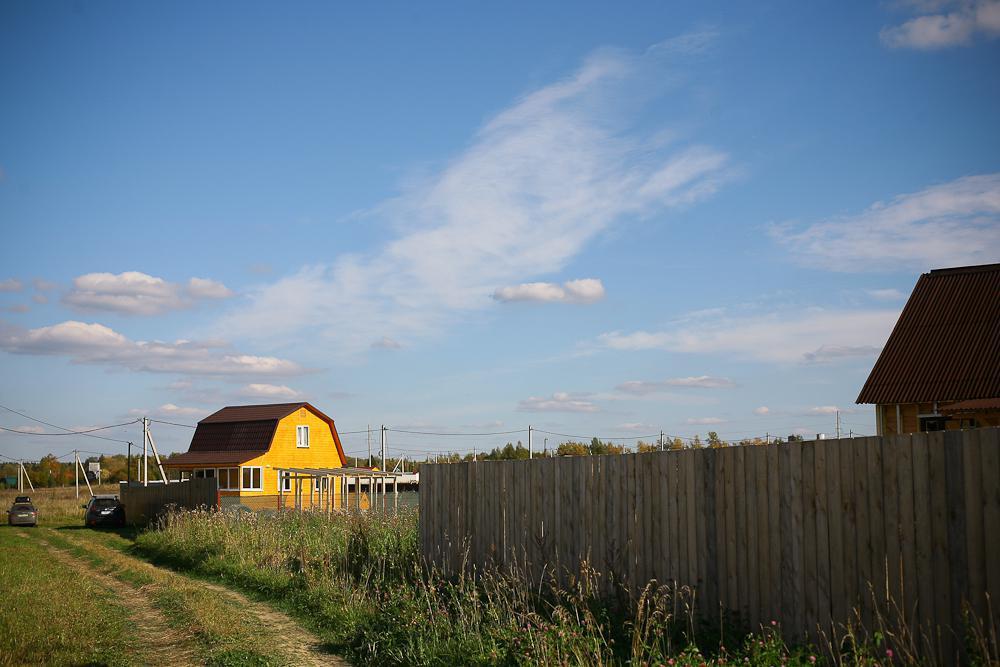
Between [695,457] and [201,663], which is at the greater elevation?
[695,457]

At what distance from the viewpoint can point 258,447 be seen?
2015 inches

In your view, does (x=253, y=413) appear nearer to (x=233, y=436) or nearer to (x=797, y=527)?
(x=233, y=436)

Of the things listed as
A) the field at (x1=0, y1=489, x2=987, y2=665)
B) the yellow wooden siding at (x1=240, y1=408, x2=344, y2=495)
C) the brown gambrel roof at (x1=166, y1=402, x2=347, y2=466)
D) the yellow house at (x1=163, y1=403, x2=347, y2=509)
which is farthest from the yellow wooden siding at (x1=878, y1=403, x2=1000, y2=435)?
the brown gambrel roof at (x1=166, y1=402, x2=347, y2=466)

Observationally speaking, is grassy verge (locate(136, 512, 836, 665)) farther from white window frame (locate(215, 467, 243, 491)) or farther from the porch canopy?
white window frame (locate(215, 467, 243, 491))

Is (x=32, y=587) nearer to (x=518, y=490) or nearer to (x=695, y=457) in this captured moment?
(x=518, y=490)

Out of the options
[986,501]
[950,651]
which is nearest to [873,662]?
[950,651]

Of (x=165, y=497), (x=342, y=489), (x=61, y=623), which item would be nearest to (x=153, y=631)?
(x=61, y=623)

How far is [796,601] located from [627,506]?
229 centimetres

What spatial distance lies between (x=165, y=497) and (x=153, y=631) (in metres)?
24.3

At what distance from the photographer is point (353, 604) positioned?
1056 centimetres

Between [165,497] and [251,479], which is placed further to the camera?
[251,479]

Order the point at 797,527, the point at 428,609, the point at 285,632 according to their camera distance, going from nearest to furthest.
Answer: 1. the point at 797,527
2. the point at 428,609
3. the point at 285,632

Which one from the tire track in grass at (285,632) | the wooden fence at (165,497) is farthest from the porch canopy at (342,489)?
the tire track in grass at (285,632)

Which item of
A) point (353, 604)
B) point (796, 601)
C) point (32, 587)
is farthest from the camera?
point (32, 587)
